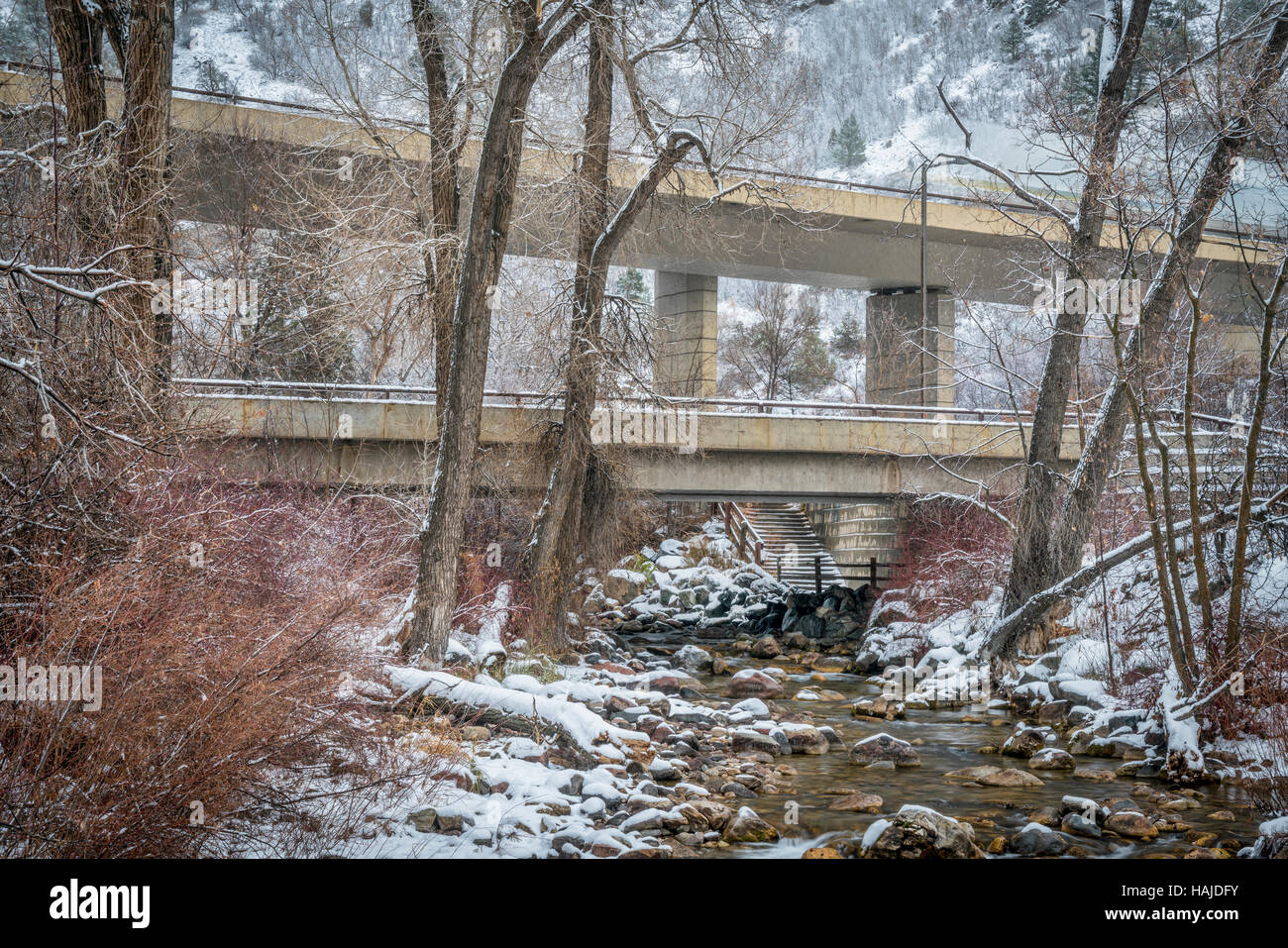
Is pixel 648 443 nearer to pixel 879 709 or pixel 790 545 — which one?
pixel 879 709

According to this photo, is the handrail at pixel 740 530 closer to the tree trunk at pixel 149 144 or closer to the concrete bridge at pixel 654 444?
the concrete bridge at pixel 654 444

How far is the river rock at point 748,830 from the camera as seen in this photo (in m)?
9.42

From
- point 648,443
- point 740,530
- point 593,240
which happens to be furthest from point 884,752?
point 740,530

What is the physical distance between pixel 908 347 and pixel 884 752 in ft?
65.4

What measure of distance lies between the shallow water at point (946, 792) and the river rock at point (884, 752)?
0.14m

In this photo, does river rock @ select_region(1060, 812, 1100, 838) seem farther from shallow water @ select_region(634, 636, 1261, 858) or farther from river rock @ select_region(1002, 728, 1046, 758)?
river rock @ select_region(1002, 728, 1046, 758)

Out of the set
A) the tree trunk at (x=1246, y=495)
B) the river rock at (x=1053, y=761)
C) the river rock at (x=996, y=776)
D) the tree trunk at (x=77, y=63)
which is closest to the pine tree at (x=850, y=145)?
the tree trunk at (x=1246, y=495)

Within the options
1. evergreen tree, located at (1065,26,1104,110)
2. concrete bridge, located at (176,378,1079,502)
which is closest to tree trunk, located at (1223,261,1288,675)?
concrete bridge, located at (176,378,1079,502)

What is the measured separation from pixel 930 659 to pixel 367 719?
11864 mm

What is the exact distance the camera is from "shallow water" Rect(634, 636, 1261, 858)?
374 inches

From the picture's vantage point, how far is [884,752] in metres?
12.9

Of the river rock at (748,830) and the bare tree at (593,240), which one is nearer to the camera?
the river rock at (748,830)
